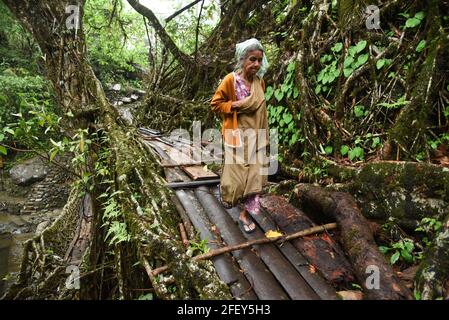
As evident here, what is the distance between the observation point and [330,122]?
3.95 m

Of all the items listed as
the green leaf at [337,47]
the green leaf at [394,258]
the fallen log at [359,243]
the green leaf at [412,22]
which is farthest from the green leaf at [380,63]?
the green leaf at [394,258]

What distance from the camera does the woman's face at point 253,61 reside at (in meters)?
2.91


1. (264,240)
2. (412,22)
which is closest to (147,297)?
(264,240)

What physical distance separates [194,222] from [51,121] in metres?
1.95

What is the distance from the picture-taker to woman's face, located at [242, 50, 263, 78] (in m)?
2.91

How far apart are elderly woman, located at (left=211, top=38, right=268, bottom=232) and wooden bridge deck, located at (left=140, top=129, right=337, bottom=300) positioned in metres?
0.27

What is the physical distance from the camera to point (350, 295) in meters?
2.37

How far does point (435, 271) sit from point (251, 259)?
54.6 inches

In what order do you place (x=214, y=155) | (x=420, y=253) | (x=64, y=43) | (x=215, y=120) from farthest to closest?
(x=215, y=120) → (x=214, y=155) → (x=64, y=43) → (x=420, y=253)

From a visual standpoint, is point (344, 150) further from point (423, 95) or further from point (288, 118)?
point (288, 118)

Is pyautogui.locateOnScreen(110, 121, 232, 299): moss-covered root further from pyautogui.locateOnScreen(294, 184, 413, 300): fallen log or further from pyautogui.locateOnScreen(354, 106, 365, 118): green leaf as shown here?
pyautogui.locateOnScreen(354, 106, 365, 118): green leaf

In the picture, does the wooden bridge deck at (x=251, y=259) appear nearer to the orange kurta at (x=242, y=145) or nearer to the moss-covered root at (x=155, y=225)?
the moss-covered root at (x=155, y=225)

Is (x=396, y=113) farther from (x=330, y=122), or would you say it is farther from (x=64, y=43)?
(x=64, y=43)
